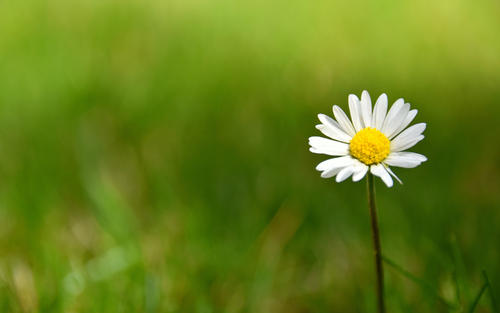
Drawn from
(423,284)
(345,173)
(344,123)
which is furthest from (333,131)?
(423,284)

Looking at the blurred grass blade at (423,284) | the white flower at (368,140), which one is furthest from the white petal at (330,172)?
the blurred grass blade at (423,284)

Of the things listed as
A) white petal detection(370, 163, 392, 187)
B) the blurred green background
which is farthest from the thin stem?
the blurred green background

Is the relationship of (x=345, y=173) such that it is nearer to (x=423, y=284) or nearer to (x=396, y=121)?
(x=396, y=121)

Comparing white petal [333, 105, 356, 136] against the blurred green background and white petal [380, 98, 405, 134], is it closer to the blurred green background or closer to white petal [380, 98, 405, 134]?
white petal [380, 98, 405, 134]

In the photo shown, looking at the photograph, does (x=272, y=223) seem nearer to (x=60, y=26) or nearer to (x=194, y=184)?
(x=194, y=184)

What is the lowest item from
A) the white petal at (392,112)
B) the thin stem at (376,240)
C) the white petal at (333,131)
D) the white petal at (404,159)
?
the thin stem at (376,240)

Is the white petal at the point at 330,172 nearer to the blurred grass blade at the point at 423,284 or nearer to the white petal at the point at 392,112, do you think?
the white petal at the point at 392,112
